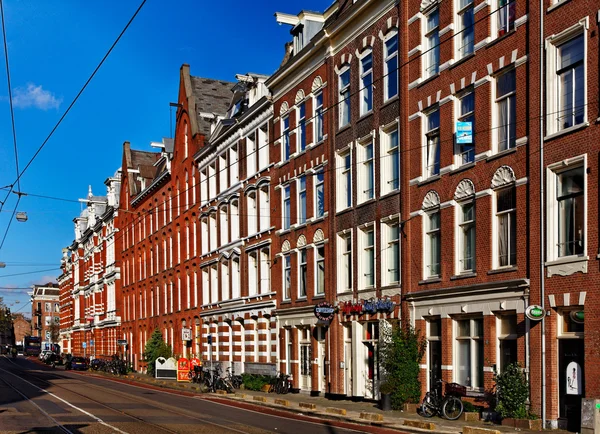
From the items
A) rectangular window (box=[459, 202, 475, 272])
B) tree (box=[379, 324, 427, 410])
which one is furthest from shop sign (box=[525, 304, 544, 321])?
tree (box=[379, 324, 427, 410])

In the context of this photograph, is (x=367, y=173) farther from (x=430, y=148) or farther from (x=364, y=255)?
(x=430, y=148)

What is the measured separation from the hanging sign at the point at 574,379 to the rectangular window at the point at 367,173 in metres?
12.6

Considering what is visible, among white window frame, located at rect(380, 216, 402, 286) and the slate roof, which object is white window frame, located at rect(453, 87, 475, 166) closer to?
white window frame, located at rect(380, 216, 402, 286)

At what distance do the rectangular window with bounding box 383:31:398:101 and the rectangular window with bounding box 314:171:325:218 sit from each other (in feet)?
21.4

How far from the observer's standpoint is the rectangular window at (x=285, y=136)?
42188 millimetres

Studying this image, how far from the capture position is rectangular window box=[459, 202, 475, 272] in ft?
88.4

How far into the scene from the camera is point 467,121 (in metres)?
27.3

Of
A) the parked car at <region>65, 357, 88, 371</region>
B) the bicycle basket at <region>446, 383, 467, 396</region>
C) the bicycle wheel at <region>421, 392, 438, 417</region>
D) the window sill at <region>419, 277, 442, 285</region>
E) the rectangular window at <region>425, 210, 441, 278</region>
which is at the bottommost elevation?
the parked car at <region>65, 357, 88, 371</region>

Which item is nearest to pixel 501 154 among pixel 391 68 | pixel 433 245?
pixel 433 245

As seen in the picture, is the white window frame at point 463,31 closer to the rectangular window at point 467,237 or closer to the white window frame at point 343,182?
the rectangular window at point 467,237

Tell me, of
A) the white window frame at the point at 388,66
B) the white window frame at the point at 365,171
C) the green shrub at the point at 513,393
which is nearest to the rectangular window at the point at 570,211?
the green shrub at the point at 513,393

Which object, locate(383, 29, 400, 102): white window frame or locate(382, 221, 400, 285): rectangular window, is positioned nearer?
locate(382, 221, 400, 285): rectangular window

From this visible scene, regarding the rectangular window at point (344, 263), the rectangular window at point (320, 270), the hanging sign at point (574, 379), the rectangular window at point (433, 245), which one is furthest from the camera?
the rectangular window at point (320, 270)

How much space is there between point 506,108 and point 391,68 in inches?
302
